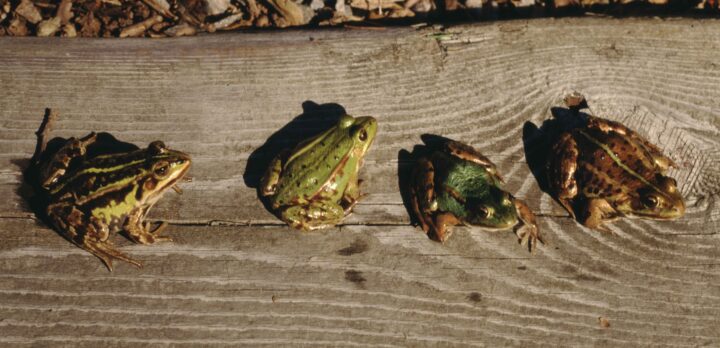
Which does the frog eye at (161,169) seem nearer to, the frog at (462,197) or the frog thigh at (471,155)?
the frog at (462,197)

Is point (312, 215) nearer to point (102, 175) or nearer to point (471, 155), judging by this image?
point (471, 155)

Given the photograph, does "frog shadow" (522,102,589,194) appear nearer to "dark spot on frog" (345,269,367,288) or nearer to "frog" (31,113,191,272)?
"dark spot on frog" (345,269,367,288)

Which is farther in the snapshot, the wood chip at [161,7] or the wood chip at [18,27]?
the wood chip at [161,7]

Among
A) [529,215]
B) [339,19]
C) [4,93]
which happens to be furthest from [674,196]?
[4,93]

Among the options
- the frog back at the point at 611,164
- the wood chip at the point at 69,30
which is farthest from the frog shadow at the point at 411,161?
the wood chip at the point at 69,30

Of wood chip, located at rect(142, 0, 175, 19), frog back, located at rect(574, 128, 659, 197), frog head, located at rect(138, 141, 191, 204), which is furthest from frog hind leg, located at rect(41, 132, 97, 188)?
frog back, located at rect(574, 128, 659, 197)

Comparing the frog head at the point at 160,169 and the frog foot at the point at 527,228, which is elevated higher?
the frog head at the point at 160,169

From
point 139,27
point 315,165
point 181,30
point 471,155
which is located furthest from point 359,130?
point 139,27
